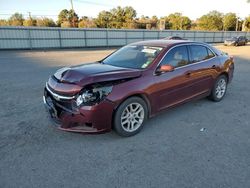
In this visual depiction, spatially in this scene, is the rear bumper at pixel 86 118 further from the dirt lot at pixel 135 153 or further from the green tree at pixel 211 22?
the green tree at pixel 211 22

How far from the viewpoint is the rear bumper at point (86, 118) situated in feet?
10.8

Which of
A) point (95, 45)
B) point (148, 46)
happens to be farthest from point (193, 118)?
point (95, 45)

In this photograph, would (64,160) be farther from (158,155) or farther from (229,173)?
(229,173)

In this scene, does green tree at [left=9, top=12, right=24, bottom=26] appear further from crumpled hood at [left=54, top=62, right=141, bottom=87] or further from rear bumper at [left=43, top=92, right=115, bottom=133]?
rear bumper at [left=43, top=92, right=115, bottom=133]

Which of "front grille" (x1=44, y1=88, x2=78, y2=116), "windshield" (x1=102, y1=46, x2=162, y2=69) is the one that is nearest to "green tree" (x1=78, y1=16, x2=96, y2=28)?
"windshield" (x1=102, y1=46, x2=162, y2=69)

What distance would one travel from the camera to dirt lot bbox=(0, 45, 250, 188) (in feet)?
8.71

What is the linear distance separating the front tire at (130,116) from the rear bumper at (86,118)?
16cm

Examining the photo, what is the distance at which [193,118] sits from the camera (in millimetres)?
4531

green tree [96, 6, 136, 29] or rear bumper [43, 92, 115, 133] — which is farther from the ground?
green tree [96, 6, 136, 29]

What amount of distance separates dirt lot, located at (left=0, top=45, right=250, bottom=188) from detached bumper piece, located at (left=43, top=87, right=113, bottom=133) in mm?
281

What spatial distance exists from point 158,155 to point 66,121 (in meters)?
1.49

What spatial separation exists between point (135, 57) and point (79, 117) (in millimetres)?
1762

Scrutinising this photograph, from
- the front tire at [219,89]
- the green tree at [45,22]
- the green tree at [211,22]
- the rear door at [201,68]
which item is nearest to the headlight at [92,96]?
Answer: the rear door at [201,68]

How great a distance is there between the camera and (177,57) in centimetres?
441
